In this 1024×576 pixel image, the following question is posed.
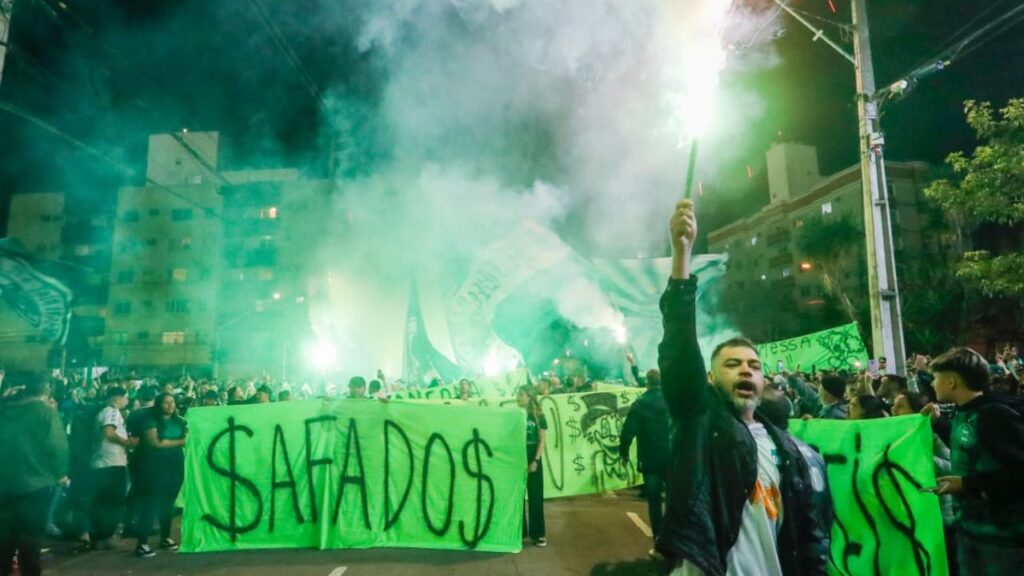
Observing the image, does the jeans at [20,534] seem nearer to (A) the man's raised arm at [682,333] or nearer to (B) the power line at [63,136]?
(A) the man's raised arm at [682,333]

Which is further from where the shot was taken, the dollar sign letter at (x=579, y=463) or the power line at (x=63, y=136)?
the dollar sign letter at (x=579, y=463)

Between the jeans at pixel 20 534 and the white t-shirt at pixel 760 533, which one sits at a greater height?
the white t-shirt at pixel 760 533

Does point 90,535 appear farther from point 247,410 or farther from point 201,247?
point 201,247

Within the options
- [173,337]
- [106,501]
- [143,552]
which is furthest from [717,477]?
[173,337]

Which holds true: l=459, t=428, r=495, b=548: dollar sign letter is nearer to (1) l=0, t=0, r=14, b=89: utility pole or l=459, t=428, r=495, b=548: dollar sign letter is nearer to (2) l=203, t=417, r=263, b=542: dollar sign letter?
(2) l=203, t=417, r=263, b=542: dollar sign letter

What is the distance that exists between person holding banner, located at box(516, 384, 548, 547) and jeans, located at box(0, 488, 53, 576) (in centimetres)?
462

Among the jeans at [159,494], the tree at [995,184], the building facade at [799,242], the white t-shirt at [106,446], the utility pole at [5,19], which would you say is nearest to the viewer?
the jeans at [159,494]

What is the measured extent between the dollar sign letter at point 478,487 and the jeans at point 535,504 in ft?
→ 1.94

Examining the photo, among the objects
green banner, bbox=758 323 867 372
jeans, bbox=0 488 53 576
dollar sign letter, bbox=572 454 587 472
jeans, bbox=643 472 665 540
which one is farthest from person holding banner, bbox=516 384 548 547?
green banner, bbox=758 323 867 372

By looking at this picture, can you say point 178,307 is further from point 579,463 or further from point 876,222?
point 876,222

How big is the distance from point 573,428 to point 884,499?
5441 millimetres

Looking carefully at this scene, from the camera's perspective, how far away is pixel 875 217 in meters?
9.79

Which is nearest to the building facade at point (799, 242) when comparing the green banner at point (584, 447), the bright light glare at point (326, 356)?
the bright light glare at point (326, 356)

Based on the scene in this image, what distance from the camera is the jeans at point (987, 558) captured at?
3.30 m
